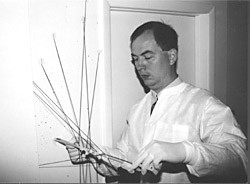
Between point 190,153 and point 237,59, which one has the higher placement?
point 237,59

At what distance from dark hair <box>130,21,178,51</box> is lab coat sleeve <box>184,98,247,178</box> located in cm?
16

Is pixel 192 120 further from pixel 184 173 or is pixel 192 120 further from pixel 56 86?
pixel 56 86

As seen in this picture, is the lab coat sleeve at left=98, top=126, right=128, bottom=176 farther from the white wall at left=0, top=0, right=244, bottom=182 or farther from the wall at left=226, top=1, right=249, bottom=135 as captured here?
the wall at left=226, top=1, right=249, bottom=135

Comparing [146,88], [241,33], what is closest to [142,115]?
[146,88]

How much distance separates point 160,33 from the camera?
0.65 metres

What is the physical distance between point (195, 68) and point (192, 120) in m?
0.17

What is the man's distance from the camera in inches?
21.2

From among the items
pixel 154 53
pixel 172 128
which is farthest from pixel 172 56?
pixel 172 128

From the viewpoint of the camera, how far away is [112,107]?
685 millimetres

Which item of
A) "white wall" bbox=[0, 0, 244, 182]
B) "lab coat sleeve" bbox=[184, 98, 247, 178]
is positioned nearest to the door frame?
"white wall" bbox=[0, 0, 244, 182]

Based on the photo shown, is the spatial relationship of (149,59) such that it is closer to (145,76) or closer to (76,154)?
(145,76)

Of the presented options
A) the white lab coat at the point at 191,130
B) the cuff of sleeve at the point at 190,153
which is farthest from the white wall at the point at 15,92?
the cuff of sleeve at the point at 190,153

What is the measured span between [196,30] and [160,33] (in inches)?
5.1

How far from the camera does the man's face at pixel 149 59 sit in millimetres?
635
